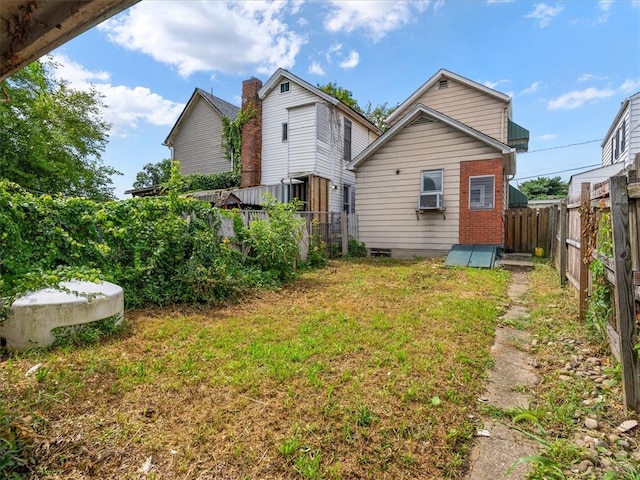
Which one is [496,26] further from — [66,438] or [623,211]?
[66,438]

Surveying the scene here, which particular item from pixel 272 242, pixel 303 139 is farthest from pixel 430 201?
pixel 303 139

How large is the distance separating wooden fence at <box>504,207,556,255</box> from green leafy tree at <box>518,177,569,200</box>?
2689 cm

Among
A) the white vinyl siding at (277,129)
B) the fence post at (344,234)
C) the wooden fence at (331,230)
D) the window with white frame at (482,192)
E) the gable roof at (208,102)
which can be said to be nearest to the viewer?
the window with white frame at (482,192)

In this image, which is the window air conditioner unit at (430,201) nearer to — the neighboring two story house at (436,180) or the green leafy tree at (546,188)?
the neighboring two story house at (436,180)

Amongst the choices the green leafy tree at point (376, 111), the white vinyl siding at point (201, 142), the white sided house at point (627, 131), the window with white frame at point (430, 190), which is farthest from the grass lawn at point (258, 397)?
the green leafy tree at point (376, 111)

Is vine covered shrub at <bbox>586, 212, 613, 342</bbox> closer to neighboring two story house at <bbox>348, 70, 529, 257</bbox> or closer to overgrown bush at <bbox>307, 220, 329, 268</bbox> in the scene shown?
overgrown bush at <bbox>307, 220, 329, 268</bbox>

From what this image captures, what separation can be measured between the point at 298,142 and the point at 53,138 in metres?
11.2

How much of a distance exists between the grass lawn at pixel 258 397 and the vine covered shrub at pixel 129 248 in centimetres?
80

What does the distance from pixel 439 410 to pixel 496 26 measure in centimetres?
889

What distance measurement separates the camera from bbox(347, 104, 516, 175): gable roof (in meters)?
9.47

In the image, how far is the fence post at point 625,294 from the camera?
7.38 ft

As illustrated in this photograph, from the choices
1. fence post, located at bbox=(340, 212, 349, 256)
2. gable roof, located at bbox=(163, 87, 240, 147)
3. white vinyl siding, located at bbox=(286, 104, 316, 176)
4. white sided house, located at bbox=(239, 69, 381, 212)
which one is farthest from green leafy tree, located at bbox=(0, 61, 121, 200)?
fence post, located at bbox=(340, 212, 349, 256)

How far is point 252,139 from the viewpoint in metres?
15.0

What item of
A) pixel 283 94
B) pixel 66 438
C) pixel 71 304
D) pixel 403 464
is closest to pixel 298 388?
pixel 403 464
